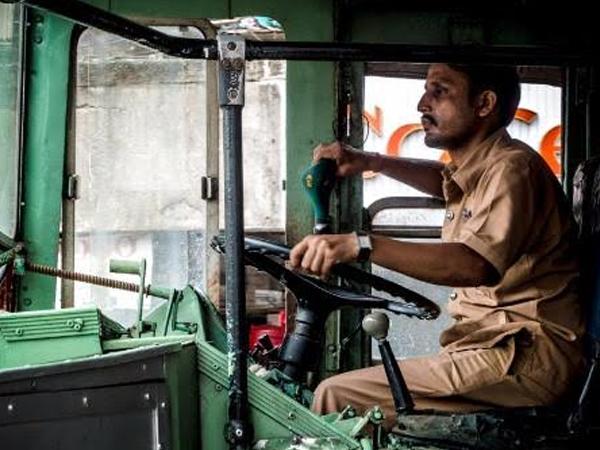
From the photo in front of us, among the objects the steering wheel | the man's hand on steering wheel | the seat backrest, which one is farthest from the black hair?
the man's hand on steering wheel

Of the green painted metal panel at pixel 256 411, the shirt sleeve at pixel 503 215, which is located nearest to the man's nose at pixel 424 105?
the shirt sleeve at pixel 503 215

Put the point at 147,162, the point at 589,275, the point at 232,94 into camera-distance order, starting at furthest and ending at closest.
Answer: the point at 147,162 → the point at 589,275 → the point at 232,94

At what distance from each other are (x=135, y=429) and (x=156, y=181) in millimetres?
3051

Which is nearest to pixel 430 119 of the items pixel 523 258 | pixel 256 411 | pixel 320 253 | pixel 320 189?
pixel 320 189

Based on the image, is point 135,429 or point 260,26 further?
point 260,26

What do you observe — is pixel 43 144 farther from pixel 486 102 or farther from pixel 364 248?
pixel 364 248

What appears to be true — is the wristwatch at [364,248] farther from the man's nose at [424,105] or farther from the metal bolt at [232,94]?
the man's nose at [424,105]

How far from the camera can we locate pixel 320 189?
97.3 inches

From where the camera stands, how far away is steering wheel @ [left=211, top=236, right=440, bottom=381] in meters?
2.28

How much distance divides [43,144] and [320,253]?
1.69 metres

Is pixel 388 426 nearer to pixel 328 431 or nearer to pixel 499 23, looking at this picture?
pixel 328 431

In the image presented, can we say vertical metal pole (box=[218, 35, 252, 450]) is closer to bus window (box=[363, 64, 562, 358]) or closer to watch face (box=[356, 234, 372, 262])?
watch face (box=[356, 234, 372, 262])

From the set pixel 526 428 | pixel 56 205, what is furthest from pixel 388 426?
pixel 56 205

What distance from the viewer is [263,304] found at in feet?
22.1
